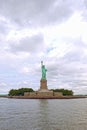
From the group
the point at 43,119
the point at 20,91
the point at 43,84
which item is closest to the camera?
the point at 43,119

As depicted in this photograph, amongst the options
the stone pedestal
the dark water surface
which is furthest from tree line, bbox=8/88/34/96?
the dark water surface

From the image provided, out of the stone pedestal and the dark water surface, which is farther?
the stone pedestal

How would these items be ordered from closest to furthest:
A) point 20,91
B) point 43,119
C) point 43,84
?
1. point 43,119
2. point 43,84
3. point 20,91

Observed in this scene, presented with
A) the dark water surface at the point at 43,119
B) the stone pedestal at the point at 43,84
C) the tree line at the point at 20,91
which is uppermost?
the tree line at the point at 20,91

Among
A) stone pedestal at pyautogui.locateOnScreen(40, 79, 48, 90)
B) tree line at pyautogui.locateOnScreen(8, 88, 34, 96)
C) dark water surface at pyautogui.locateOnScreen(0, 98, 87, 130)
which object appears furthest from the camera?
tree line at pyautogui.locateOnScreen(8, 88, 34, 96)

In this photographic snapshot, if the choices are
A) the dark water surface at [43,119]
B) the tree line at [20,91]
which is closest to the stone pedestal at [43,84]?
the tree line at [20,91]

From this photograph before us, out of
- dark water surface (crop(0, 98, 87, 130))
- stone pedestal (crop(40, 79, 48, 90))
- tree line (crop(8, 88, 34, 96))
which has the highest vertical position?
tree line (crop(8, 88, 34, 96))

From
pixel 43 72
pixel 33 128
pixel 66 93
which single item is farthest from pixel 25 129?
pixel 66 93

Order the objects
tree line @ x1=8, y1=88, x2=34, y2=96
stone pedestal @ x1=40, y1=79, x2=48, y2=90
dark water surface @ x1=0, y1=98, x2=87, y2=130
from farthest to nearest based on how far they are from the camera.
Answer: tree line @ x1=8, y1=88, x2=34, y2=96, stone pedestal @ x1=40, y1=79, x2=48, y2=90, dark water surface @ x1=0, y1=98, x2=87, y2=130

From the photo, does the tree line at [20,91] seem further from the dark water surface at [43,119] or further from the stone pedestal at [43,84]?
the dark water surface at [43,119]

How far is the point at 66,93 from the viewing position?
141m

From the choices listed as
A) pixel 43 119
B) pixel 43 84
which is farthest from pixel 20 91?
pixel 43 119

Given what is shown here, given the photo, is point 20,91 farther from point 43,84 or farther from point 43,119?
point 43,119

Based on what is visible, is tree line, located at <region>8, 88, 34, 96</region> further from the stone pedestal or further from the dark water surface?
the dark water surface
